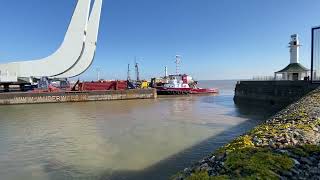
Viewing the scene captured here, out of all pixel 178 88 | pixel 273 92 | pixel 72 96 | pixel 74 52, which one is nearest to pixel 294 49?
pixel 273 92

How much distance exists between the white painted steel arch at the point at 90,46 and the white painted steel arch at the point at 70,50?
0.71 metres

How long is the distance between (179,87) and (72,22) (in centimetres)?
1642

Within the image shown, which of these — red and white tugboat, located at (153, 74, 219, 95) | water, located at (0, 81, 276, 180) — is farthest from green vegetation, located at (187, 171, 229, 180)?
red and white tugboat, located at (153, 74, 219, 95)

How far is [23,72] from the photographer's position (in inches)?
1577

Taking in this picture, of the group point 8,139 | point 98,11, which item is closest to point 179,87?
point 98,11

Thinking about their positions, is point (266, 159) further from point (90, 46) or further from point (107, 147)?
point (90, 46)

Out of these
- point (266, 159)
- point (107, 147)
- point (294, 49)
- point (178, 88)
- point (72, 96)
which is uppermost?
point (294, 49)

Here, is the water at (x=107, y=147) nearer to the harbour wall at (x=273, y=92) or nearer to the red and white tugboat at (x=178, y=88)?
the harbour wall at (x=273, y=92)

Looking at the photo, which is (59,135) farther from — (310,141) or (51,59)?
(51,59)

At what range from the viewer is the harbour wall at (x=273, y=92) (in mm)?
23266

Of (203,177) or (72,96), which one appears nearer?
(203,177)

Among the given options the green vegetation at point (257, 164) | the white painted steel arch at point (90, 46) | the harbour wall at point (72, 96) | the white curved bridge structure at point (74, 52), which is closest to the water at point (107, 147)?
the green vegetation at point (257, 164)

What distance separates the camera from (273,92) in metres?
27.4

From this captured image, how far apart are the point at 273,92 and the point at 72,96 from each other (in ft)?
63.6
